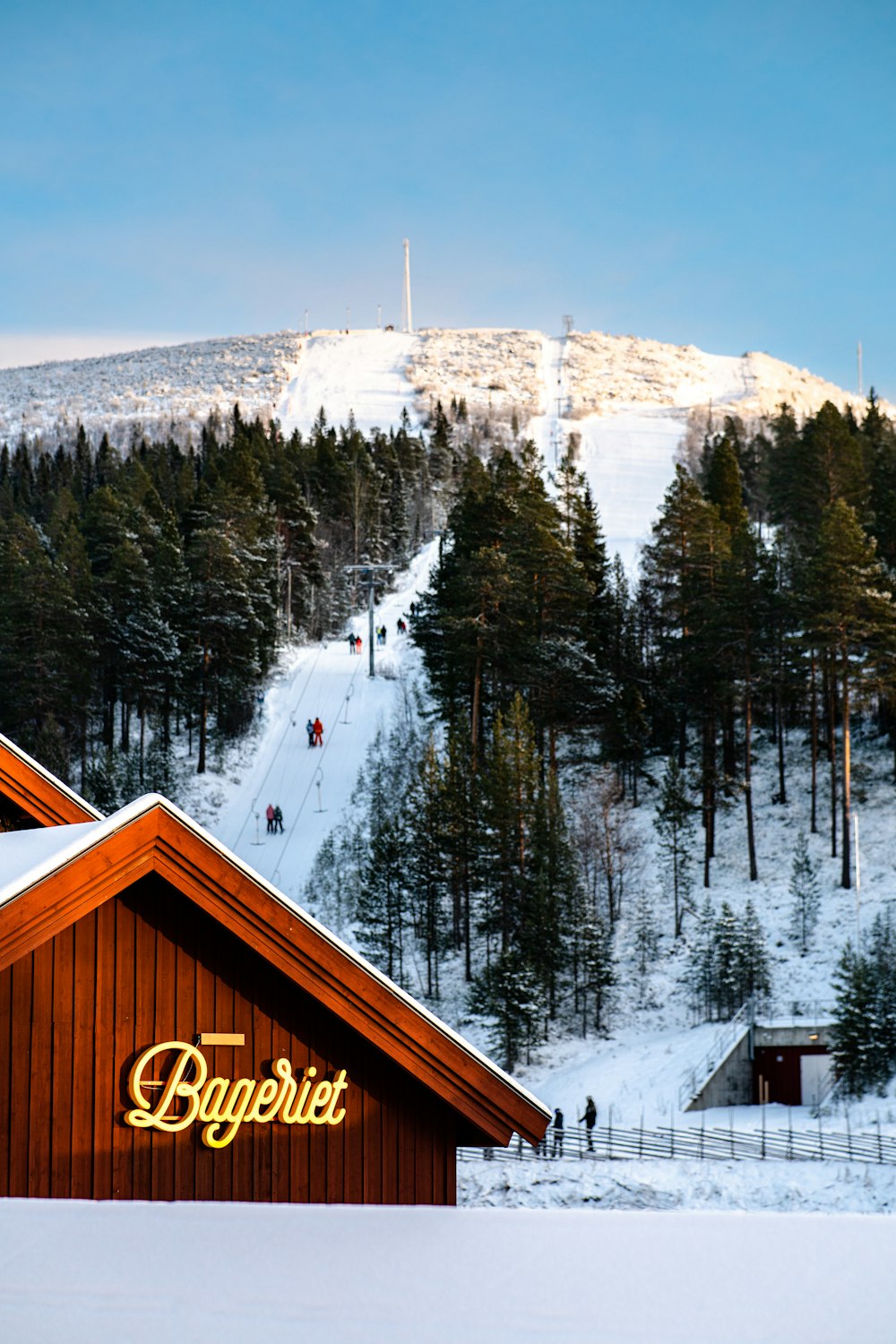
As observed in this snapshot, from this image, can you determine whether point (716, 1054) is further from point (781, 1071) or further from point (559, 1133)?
point (559, 1133)

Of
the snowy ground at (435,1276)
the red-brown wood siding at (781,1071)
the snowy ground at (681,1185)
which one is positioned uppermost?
the snowy ground at (435,1276)

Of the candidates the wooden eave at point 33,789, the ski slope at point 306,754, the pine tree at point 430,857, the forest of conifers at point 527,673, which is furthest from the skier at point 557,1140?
the wooden eave at point 33,789

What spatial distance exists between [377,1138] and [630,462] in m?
138

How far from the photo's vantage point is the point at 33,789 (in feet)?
35.9

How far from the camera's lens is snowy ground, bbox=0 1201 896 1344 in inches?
220

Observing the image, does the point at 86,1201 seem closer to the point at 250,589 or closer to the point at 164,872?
the point at 164,872

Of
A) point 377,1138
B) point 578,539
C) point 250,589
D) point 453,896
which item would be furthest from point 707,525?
point 377,1138

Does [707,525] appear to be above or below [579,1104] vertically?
above

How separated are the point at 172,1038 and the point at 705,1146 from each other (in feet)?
83.8

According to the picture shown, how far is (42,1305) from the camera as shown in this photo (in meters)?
A: 5.56

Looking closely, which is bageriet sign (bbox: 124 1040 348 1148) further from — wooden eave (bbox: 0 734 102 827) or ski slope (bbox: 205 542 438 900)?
ski slope (bbox: 205 542 438 900)

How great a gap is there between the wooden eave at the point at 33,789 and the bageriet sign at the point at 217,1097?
3.84m

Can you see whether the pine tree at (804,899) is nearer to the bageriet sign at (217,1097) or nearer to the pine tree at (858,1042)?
the pine tree at (858,1042)

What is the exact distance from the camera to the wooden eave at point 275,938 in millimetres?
6613
